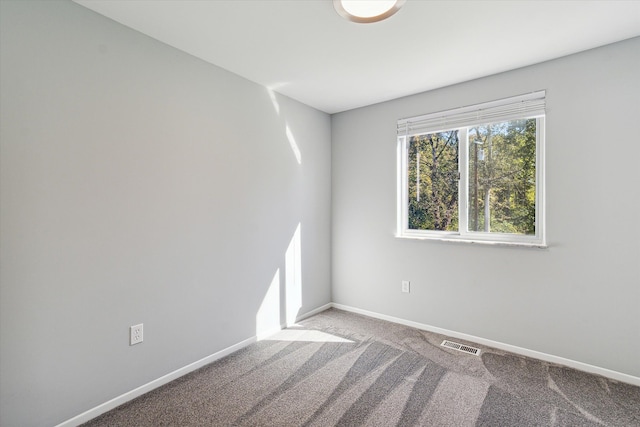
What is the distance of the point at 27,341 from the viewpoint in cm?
157

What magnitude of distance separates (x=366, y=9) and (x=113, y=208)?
1.88 meters

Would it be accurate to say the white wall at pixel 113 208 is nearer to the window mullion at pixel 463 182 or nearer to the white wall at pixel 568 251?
the white wall at pixel 568 251

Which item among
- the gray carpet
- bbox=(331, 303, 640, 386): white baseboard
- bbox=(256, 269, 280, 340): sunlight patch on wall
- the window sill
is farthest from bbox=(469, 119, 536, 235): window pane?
bbox=(256, 269, 280, 340): sunlight patch on wall

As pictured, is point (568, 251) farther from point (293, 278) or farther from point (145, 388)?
point (145, 388)

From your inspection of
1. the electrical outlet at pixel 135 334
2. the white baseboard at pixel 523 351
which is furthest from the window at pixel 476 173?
the electrical outlet at pixel 135 334

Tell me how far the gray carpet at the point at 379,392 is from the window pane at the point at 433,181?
4.03 ft

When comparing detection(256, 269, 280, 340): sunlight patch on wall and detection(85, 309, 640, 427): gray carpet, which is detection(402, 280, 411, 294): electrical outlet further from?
detection(256, 269, 280, 340): sunlight patch on wall

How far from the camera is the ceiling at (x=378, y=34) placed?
1.77 meters

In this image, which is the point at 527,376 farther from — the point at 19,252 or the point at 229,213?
the point at 19,252

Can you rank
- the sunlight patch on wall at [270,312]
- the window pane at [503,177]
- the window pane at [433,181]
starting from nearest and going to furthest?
the window pane at [503,177] < the sunlight patch on wall at [270,312] < the window pane at [433,181]

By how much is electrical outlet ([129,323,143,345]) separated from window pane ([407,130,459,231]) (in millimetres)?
2582

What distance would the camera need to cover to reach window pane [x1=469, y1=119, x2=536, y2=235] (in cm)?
260

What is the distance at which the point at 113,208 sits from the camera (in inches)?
74.1

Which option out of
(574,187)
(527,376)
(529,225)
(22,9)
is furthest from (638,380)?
(22,9)
